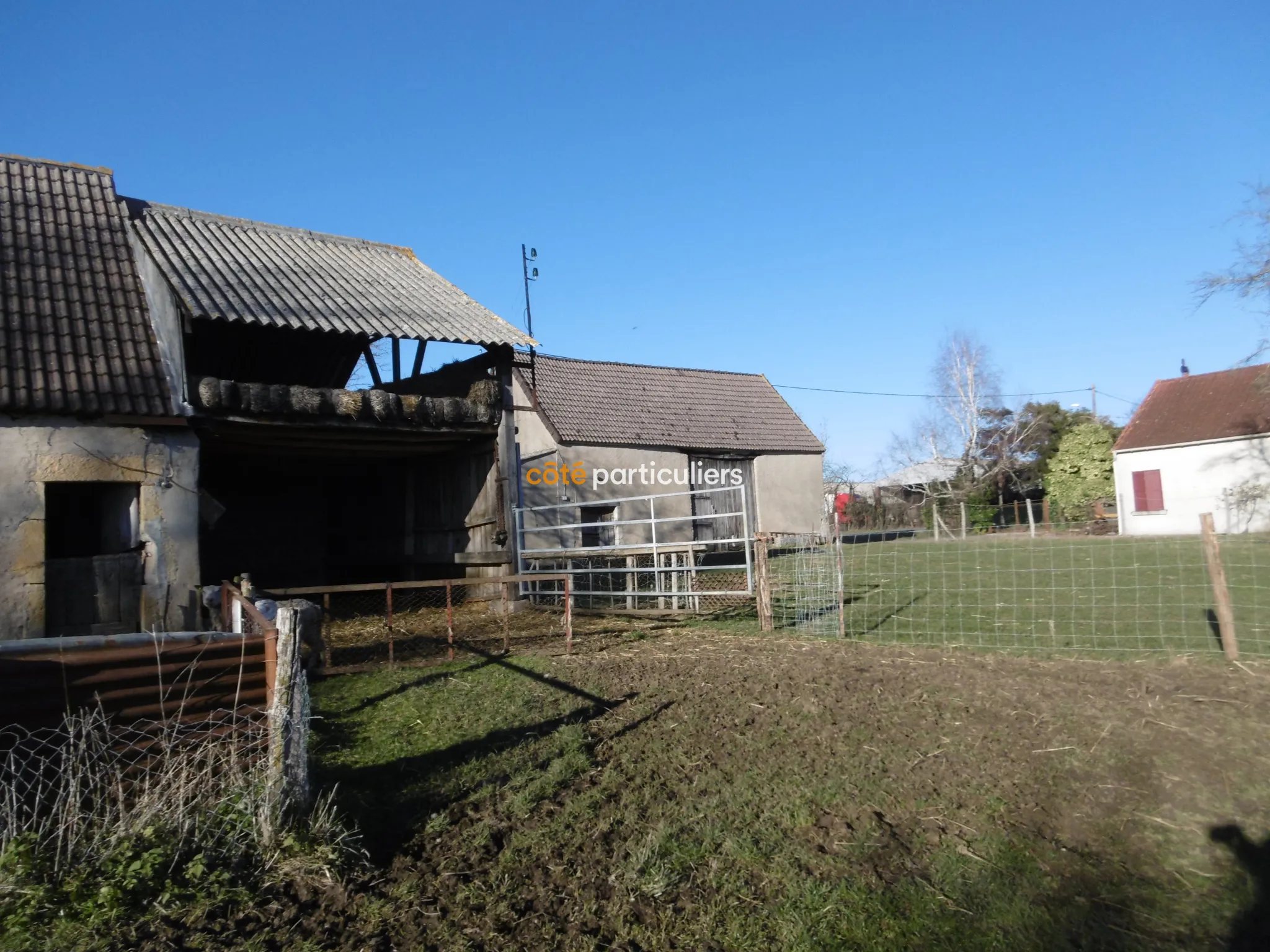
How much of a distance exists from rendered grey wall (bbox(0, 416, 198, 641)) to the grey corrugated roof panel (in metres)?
1.75

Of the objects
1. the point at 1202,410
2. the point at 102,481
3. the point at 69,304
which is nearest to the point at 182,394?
the point at 102,481

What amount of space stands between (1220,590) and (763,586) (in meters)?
4.37

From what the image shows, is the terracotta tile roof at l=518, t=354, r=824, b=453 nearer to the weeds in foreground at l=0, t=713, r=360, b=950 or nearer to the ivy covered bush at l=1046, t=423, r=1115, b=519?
the ivy covered bush at l=1046, t=423, r=1115, b=519

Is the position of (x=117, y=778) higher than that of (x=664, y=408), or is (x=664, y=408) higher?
(x=664, y=408)

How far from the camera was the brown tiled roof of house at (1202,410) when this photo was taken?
80.6 ft

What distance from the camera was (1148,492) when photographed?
26.0 meters

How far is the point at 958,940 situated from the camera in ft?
10.4

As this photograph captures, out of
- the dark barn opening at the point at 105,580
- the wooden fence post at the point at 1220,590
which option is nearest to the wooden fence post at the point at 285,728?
the wooden fence post at the point at 1220,590

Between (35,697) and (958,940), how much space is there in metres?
4.01

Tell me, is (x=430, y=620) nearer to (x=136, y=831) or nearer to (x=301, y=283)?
(x=301, y=283)

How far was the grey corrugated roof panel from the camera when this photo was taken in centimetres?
1109

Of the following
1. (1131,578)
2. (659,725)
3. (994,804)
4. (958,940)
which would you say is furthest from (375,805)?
(1131,578)

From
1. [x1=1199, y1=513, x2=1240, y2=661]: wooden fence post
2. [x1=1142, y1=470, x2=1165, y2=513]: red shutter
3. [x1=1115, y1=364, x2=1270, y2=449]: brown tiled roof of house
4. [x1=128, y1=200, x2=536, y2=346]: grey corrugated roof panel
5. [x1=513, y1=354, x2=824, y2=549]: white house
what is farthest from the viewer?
[x1=1142, y1=470, x2=1165, y2=513]: red shutter

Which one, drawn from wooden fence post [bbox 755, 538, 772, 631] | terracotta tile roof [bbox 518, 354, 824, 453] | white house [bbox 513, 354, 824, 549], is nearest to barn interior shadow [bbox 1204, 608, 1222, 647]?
wooden fence post [bbox 755, 538, 772, 631]
